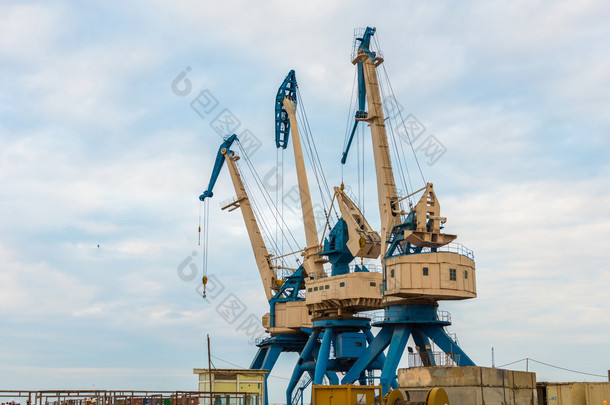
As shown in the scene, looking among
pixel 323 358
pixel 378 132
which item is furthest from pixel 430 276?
pixel 323 358

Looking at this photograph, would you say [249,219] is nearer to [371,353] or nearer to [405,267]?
[371,353]

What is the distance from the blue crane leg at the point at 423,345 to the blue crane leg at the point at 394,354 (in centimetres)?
121

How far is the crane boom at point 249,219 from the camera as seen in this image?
8156cm

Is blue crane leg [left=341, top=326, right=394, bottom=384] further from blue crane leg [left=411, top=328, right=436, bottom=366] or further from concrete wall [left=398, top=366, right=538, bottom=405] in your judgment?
concrete wall [left=398, top=366, right=538, bottom=405]

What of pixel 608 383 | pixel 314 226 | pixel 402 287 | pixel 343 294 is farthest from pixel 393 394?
pixel 314 226

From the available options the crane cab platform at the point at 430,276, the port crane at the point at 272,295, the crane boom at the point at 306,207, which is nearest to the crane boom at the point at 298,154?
the crane boom at the point at 306,207

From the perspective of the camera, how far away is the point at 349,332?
220ft

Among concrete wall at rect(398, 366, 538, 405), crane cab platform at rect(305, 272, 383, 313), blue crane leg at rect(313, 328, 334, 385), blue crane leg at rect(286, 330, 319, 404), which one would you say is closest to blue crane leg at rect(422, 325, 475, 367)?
crane cab platform at rect(305, 272, 383, 313)

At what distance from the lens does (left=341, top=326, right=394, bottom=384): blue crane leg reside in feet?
201

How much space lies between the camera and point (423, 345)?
5803 centimetres

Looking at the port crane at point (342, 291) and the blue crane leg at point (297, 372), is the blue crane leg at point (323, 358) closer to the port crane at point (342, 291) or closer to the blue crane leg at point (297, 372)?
the port crane at point (342, 291)

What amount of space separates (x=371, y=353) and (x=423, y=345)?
5792 millimetres

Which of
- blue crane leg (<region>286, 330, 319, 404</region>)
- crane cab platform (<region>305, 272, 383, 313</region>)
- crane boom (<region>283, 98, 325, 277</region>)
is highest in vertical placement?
crane boom (<region>283, 98, 325, 277</region>)

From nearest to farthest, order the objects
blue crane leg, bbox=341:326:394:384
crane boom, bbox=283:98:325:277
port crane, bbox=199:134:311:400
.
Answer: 1. blue crane leg, bbox=341:326:394:384
2. crane boom, bbox=283:98:325:277
3. port crane, bbox=199:134:311:400
